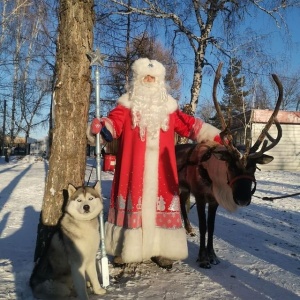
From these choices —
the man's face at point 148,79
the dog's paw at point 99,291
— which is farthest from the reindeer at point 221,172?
the dog's paw at point 99,291

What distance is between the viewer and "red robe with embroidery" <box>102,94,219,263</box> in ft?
13.9

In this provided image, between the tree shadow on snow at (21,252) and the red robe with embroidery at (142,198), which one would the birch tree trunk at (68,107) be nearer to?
the red robe with embroidery at (142,198)

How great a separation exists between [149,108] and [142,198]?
103 centimetres

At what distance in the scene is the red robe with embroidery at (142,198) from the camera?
13.9 ft

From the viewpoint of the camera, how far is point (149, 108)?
4.51 meters

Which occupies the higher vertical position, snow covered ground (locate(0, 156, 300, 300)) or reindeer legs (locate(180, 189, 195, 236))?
reindeer legs (locate(180, 189, 195, 236))

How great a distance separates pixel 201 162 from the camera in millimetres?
5082

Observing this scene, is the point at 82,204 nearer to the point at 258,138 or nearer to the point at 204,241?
the point at 204,241

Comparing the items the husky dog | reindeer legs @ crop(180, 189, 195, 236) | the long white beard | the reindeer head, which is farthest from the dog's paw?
reindeer legs @ crop(180, 189, 195, 236)

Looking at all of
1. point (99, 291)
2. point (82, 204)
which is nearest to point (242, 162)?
point (82, 204)

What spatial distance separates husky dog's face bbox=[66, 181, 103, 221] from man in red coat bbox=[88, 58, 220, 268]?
82 cm

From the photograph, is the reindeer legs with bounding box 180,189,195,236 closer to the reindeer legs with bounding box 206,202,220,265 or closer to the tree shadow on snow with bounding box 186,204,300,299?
the tree shadow on snow with bounding box 186,204,300,299

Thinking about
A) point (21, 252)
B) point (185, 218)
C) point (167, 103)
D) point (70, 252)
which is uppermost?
point (167, 103)

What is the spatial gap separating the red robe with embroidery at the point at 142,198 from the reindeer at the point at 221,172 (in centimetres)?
52
